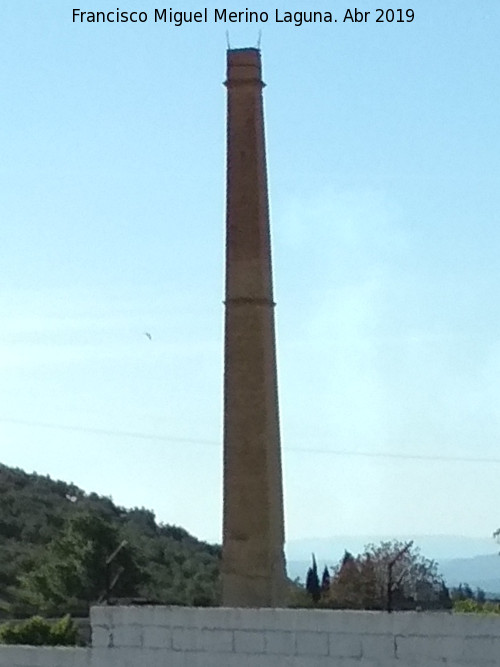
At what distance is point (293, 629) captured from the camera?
416 inches

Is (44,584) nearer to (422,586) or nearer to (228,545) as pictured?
(422,586)

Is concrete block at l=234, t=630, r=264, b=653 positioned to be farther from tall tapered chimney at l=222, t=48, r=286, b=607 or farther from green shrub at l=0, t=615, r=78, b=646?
tall tapered chimney at l=222, t=48, r=286, b=607

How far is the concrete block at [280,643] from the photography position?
34.7 feet

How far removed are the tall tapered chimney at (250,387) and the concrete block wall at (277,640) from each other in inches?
394

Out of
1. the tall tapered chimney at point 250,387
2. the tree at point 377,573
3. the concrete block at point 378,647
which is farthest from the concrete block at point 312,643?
the tree at point 377,573

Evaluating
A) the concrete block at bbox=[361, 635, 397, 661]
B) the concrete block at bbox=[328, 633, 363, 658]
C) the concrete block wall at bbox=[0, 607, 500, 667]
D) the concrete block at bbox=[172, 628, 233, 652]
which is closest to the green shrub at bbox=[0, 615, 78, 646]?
the concrete block wall at bbox=[0, 607, 500, 667]

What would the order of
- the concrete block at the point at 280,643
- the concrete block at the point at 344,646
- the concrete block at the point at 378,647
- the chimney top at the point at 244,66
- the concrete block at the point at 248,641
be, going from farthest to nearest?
the chimney top at the point at 244,66 < the concrete block at the point at 248,641 < the concrete block at the point at 280,643 < the concrete block at the point at 344,646 < the concrete block at the point at 378,647

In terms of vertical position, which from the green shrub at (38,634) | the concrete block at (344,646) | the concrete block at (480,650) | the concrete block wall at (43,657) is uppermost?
the green shrub at (38,634)

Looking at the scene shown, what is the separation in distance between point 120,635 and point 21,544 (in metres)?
47.7

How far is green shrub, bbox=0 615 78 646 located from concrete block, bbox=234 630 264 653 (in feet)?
19.9

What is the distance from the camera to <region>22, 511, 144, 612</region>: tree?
111ft

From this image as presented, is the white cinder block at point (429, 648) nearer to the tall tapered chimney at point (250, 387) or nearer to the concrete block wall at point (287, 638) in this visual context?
the concrete block wall at point (287, 638)

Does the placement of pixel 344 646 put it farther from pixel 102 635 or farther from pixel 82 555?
pixel 82 555

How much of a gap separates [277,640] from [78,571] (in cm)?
2507
